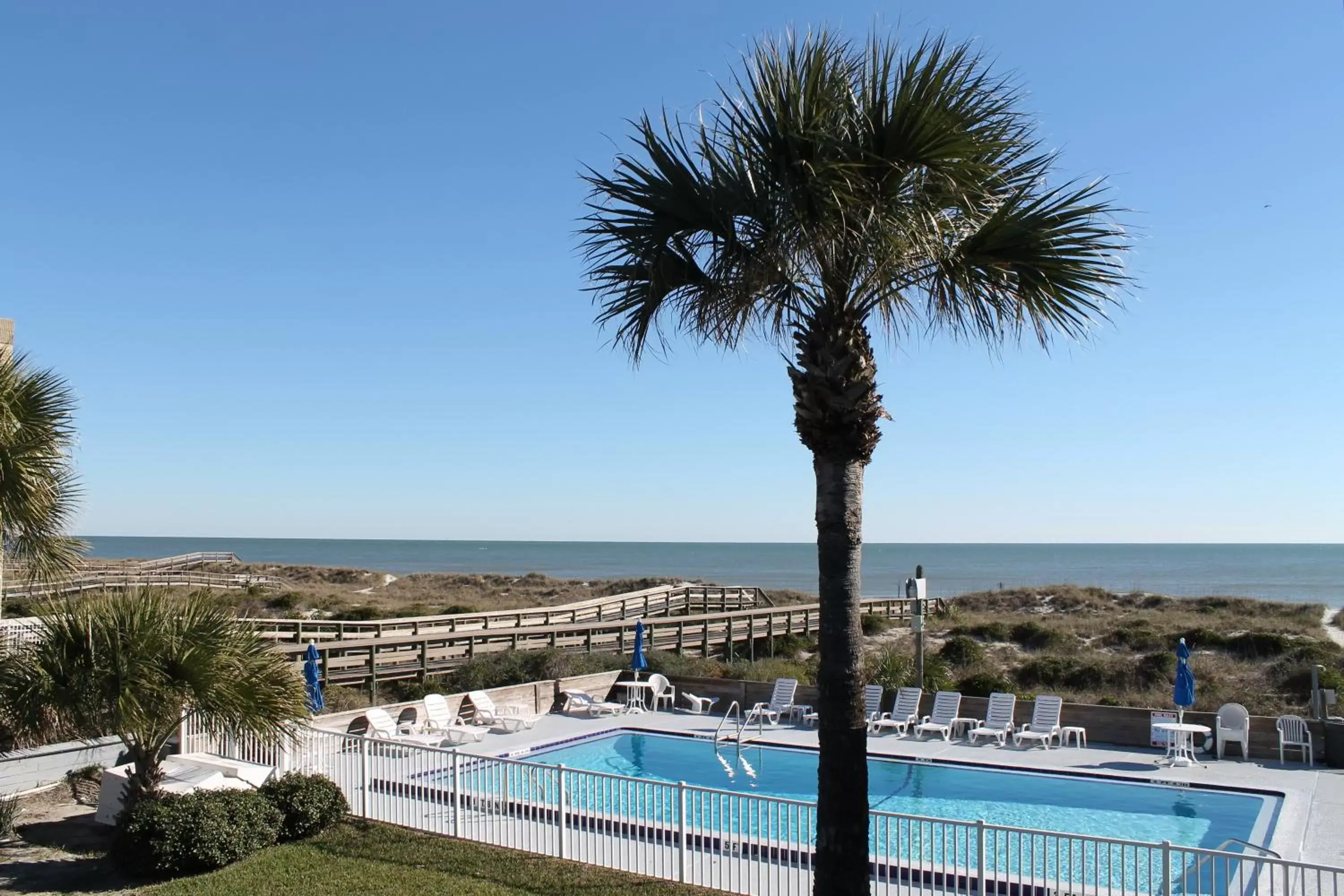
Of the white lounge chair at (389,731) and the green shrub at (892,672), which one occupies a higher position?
the green shrub at (892,672)

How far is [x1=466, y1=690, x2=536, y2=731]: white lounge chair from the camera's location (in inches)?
658

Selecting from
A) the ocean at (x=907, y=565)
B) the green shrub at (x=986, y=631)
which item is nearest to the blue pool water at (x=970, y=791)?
the green shrub at (x=986, y=631)

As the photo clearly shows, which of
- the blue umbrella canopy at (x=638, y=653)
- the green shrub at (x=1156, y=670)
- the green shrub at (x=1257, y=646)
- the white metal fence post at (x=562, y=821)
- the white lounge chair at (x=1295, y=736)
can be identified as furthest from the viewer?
the green shrub at (x=1257, y=646)

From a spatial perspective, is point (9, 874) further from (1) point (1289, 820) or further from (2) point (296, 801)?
(1) point (1289, 820)

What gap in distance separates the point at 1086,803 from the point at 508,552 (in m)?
168

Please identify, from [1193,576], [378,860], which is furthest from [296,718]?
[1193,576]

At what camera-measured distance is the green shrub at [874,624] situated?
A: 31125 millimetres

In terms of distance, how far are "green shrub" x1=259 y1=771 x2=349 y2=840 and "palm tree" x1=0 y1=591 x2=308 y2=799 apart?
0.69 meters

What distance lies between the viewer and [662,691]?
19750 mm

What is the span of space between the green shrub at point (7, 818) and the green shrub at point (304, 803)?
235 cm

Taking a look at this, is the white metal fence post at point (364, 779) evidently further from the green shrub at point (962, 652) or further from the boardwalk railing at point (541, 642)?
the green shrub at point (962, 652)

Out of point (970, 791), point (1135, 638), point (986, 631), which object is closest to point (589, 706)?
point (970, 791)

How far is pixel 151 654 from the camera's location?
9.31 metres

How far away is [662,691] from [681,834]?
430 inches
